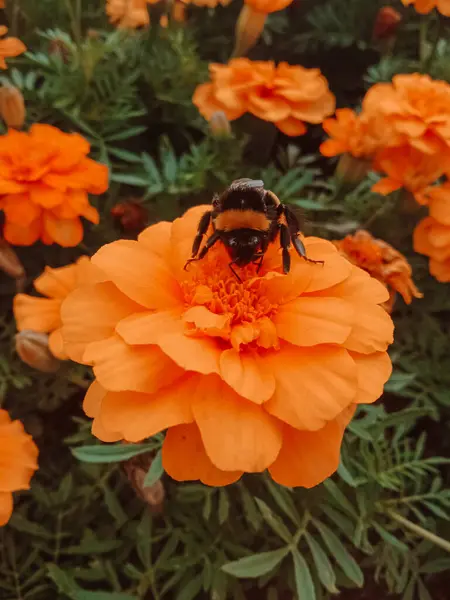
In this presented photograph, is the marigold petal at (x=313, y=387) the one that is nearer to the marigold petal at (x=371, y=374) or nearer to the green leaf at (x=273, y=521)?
the marigold petal at (x=371, y=374)

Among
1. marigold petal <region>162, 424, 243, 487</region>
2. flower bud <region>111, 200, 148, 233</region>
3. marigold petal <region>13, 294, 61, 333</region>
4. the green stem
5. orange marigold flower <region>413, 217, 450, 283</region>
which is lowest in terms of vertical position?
the green stem

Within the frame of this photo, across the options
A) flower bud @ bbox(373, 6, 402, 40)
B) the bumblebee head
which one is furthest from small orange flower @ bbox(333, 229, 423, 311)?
flower bud @ bbox(373, 6, 402, 40)

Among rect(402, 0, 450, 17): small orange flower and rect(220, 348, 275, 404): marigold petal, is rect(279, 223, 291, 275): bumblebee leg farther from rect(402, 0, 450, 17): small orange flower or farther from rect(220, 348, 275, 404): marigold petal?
rect(402, 0, 450, 17): small orange flower

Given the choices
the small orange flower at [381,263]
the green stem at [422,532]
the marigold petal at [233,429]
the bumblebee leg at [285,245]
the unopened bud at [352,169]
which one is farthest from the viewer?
the unopened bud at [352,169]

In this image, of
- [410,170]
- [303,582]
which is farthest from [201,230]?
[410,170]

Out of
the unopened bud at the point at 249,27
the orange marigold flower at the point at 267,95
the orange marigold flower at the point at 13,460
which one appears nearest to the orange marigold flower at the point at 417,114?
the orange marigold flower at the point at 267,95

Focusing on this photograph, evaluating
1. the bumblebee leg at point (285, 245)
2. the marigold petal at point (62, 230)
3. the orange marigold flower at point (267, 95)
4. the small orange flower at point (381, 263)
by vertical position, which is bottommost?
the marigold petal at point (62, 230)

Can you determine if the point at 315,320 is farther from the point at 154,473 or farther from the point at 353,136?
the point at 353,136

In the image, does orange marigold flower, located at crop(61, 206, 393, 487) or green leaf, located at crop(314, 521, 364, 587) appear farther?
green leaf, located at crop(314, 521, 364, 587)
